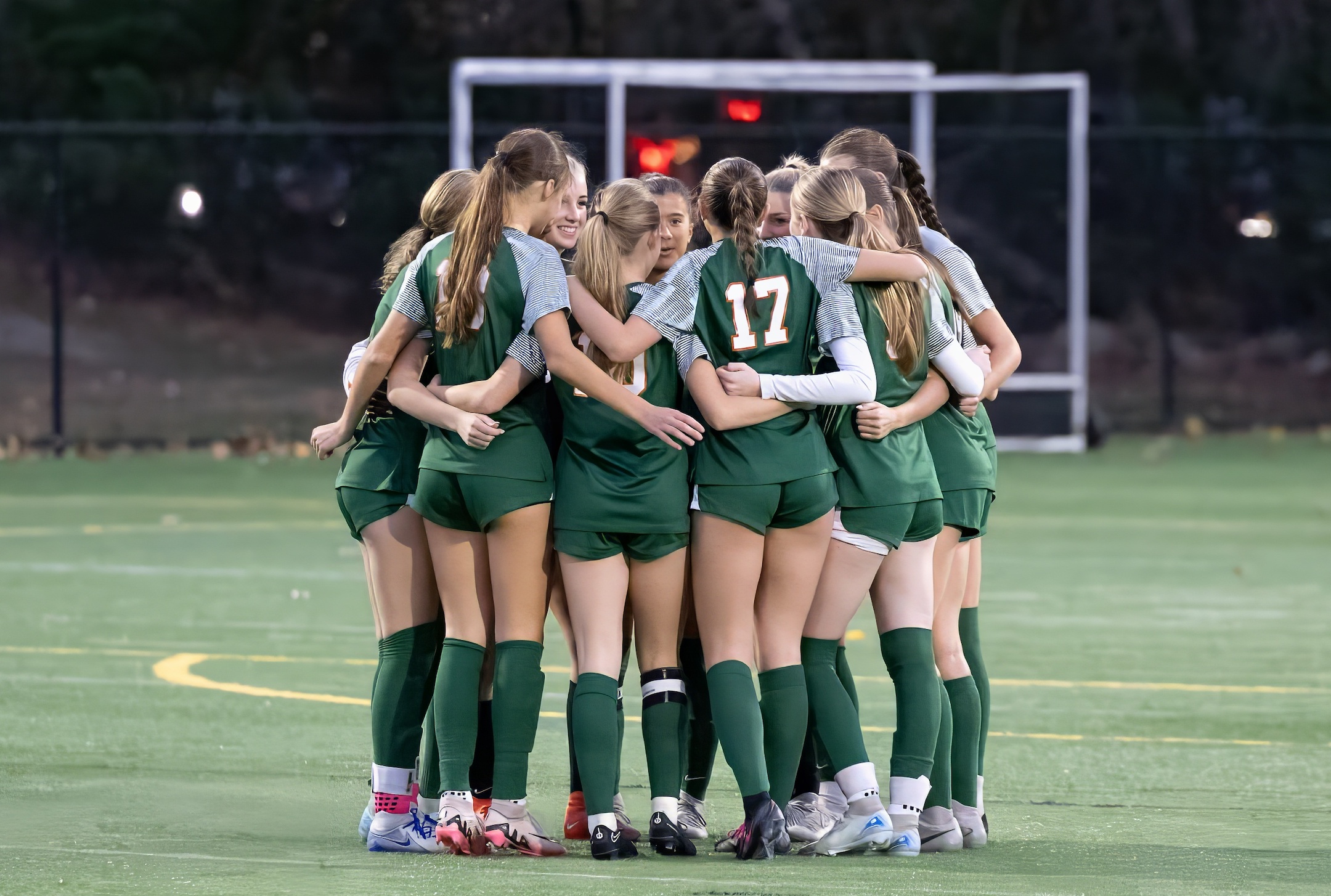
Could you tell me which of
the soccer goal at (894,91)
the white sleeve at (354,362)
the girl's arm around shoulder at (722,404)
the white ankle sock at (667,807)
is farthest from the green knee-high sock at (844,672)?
the soccer goal at (894,91)

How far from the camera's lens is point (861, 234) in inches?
209

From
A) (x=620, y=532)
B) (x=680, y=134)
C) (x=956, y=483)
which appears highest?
(x=680, y=134)

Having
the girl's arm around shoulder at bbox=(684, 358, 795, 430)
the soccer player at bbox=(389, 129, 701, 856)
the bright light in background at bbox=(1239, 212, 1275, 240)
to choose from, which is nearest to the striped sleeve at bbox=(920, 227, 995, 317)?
the girl's arm around shoulder at bbox=(684, 358, 795, 430)

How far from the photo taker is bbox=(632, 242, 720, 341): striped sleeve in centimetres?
519

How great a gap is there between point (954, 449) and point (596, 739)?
1278 mm

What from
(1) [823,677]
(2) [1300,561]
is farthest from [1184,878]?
(2) [1300,561]

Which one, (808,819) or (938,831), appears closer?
(938,831)

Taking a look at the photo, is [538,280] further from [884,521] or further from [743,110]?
[743,110]

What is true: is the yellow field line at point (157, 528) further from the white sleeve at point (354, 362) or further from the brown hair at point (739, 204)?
the brown hair at point (739, 204)

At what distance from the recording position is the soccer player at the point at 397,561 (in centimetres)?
541

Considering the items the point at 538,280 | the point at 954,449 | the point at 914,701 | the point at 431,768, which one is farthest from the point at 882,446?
the point at 431,768

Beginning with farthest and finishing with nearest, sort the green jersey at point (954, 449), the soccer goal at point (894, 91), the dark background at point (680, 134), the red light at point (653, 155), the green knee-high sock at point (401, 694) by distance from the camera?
the dark background at point (680, 134), the soccer goal at point (894, 91), the red light at point (653, 155), the green jersey at point (954, 449), the green knee-high sock at point (401, 694)

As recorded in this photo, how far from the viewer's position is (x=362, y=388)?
17.6ft

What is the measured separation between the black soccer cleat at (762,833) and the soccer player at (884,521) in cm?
19
